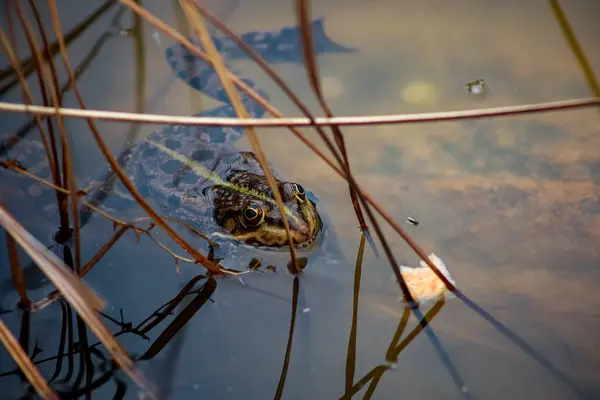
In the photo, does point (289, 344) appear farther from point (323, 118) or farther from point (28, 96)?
point (28, 96)

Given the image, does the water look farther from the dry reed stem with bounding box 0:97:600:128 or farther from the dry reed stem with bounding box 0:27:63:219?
the dry reed stem with bounding box 0:97:600:128

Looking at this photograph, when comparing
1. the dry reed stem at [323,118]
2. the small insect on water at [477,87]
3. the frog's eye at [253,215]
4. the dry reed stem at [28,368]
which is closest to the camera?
the dry reed stem at [323,118]

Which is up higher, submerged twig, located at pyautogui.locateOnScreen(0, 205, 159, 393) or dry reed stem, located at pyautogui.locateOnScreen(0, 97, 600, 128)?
dry reed stem, located at pyautogui.locateOnScreen(0, 97, 600, 128)

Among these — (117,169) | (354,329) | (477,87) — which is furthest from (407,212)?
(117,169)

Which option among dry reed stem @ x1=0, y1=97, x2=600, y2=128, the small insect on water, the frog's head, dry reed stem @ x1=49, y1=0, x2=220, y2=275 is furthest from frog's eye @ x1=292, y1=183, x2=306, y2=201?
the small insect on water

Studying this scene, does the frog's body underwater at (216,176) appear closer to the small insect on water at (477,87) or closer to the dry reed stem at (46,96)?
the dry reed stem at (46,96)

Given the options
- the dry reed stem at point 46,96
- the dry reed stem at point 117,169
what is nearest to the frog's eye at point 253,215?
the dry reed stem at point 117,169
